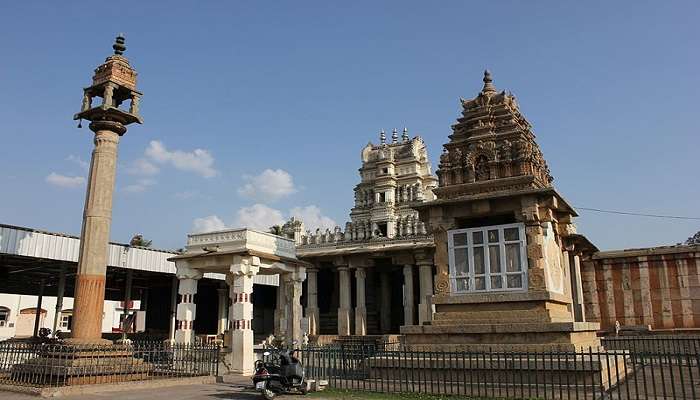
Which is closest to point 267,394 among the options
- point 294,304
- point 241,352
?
point 241,352

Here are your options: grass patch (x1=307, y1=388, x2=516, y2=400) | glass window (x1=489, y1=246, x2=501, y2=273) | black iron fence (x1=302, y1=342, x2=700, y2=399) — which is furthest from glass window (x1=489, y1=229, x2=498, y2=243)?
grass patch (x1=307, y1=388, x2=516, y2=400)

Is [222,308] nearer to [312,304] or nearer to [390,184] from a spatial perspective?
[312,304]

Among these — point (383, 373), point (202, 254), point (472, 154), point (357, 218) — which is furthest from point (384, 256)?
point (383, 373)

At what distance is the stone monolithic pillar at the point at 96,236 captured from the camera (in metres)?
14.9

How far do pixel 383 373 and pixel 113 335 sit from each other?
30.4 metres

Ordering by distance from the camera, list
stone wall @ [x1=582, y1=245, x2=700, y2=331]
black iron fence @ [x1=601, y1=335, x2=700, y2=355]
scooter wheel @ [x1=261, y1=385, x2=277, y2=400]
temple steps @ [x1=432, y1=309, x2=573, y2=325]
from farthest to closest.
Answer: stone wall @ [x1=582, y1=245, x2=700, y2=331] < black iron fence @ [x1=601, y1=335, x2=700, y2=355] < temple steps @ [x1=432, y1=309, x2=573, y2=325] < scooter wheel @ [x1=261, y1=385, x2=277, y2=400]

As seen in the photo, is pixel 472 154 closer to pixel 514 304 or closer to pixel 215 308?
pixel 514 304

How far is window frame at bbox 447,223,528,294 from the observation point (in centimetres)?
1540

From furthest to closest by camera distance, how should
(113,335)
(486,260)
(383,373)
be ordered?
1. (113,335)
2. (486,260)
3. (383,373)

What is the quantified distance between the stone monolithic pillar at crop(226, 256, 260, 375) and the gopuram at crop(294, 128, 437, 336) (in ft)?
44.9

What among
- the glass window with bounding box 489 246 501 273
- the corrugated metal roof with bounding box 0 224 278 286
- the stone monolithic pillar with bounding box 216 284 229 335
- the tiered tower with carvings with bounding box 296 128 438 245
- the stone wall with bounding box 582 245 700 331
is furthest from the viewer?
the tiered tower with carvings with bounding box 296 128 438 245

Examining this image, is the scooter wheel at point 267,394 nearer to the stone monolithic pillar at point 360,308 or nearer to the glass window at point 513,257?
the glass window at point 513,257

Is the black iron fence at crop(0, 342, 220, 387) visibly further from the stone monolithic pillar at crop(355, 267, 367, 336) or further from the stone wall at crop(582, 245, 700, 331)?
the stone wall at crop(582, 245, 700, 331)

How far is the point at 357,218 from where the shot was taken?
50312 mm
